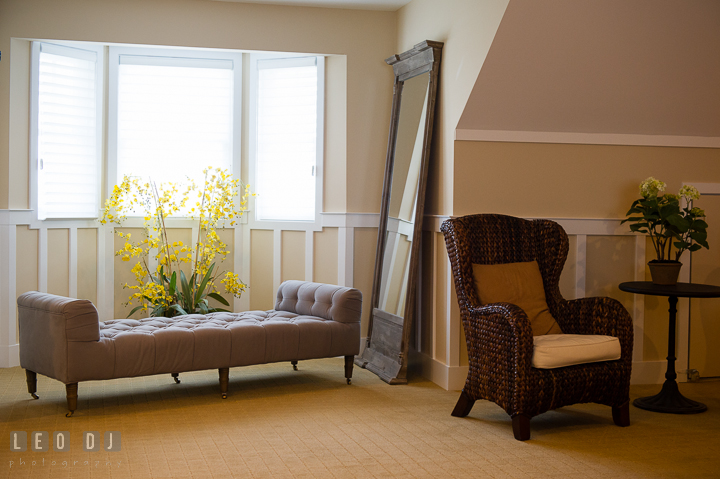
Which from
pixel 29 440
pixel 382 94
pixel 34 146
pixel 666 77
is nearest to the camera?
pixel 29 440

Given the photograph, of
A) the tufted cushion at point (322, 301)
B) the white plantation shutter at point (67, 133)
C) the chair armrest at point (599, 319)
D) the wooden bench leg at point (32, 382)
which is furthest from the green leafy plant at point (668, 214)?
the white plantation shutter at point (67, 133)

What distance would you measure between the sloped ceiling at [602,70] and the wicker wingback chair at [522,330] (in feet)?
2.40

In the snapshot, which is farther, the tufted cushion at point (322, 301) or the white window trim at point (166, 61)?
the white window trim at point (166, 61)

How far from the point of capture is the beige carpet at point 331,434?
9.42 ft

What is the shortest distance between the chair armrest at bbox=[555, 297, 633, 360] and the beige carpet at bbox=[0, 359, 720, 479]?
464 millimetres

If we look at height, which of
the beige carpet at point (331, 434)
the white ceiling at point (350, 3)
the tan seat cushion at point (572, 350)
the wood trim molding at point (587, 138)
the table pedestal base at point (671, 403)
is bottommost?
the beige carpet at point (331, 434)

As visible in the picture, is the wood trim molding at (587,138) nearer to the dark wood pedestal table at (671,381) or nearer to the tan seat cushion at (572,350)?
the dark wood pedestal table at (671,381)

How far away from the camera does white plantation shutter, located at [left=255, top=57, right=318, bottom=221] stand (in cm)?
553

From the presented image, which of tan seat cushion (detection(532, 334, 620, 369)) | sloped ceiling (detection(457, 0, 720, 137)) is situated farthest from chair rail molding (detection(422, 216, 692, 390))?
tan seat cushion (detection(532, 334, 620, 369))

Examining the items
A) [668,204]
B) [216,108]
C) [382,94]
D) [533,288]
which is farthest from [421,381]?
[216,108]

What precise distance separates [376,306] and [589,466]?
93.4 inches

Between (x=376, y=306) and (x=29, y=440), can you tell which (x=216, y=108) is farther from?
(x=29, y=440)

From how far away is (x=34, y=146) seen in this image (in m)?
4.98

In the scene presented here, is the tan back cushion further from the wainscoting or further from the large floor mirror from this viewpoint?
the large floor mirror
